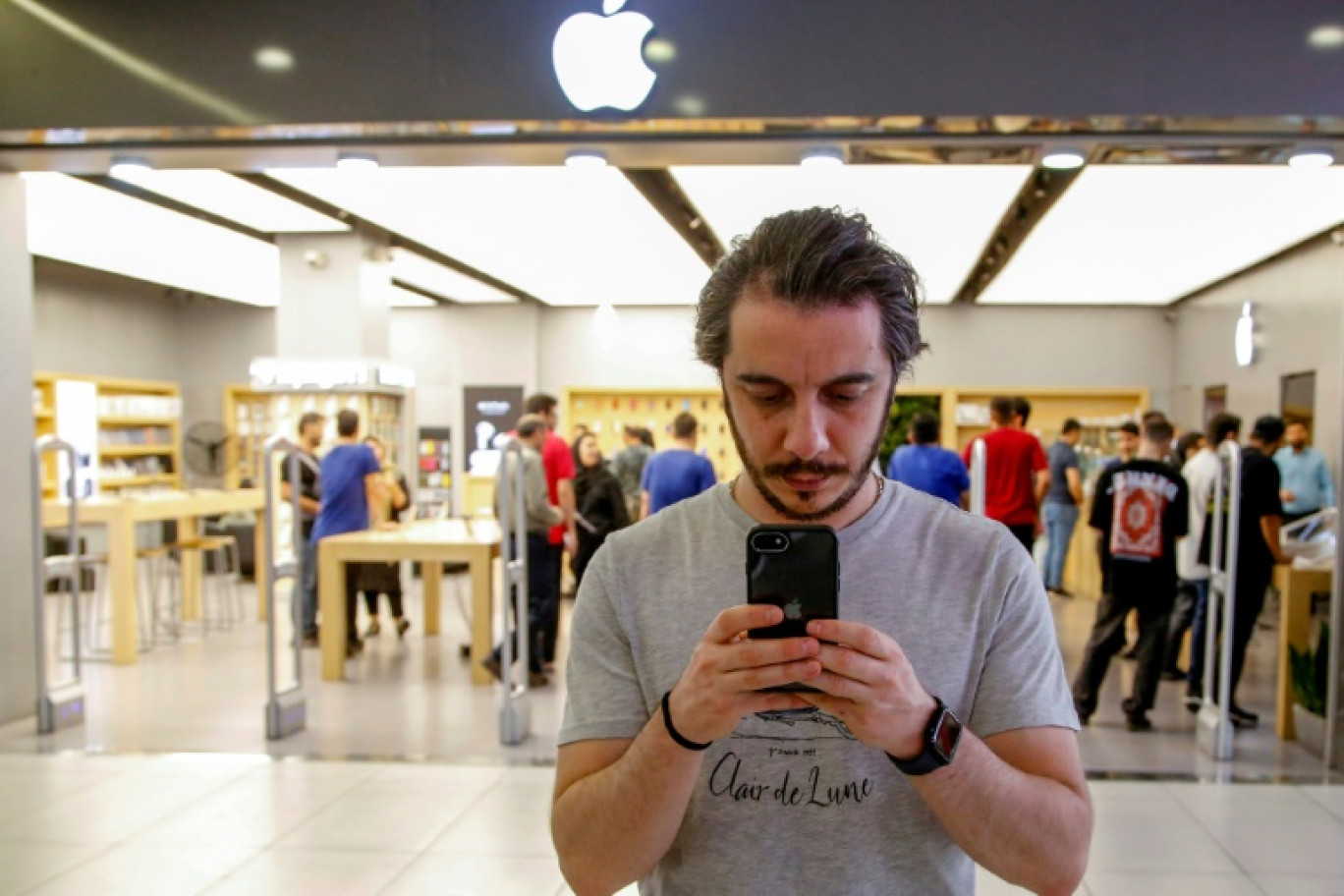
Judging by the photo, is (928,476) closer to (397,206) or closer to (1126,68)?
(1126,68)

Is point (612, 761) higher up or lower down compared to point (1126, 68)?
lower down

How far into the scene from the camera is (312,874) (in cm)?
340

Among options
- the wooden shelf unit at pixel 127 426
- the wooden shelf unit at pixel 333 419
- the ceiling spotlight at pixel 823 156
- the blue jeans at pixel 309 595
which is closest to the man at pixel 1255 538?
the ceiling spotlight at pixel 823 156

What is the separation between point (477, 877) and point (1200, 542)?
3.92 metres

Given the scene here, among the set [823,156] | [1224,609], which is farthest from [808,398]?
[1224,609]

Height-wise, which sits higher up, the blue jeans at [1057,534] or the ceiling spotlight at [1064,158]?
the ceiling spotlight at [1064,158]

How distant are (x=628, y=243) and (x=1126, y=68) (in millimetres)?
6086

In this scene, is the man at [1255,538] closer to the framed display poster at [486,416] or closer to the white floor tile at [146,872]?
the white floor tile at [146,872]

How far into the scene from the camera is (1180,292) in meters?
12.2

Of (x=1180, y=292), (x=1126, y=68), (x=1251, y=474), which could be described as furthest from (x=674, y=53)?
(x=1180, y=292)

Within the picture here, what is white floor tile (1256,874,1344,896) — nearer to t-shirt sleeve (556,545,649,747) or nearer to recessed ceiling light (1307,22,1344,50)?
recessed ceiling light (1307,22,1344,50)

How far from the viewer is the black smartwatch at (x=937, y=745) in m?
0.96

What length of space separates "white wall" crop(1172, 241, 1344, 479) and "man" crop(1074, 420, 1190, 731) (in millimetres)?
2107

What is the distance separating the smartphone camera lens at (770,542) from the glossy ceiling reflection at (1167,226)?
5.46 metres
